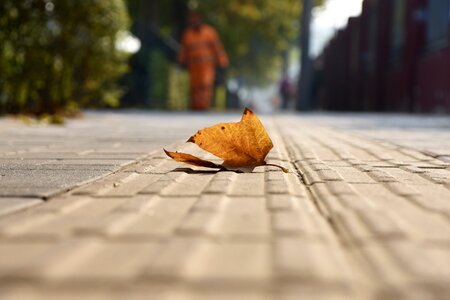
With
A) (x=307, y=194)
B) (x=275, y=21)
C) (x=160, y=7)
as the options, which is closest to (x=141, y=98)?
(x=160, y=7)

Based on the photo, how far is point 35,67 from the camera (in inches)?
354

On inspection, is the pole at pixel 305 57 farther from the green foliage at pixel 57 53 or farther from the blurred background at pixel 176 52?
the green foliage at pixel 57 53

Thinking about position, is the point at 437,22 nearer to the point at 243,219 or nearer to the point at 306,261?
the point at 243,219

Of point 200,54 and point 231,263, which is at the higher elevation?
point 200,54

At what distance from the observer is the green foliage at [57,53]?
8.63 meters

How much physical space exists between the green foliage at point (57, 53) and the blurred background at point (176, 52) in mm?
15

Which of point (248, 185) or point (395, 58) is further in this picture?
point (395, 58)

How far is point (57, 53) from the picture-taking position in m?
9.30

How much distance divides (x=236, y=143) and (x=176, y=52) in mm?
19318

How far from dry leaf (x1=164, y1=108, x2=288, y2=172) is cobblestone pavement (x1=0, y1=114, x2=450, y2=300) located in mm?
137

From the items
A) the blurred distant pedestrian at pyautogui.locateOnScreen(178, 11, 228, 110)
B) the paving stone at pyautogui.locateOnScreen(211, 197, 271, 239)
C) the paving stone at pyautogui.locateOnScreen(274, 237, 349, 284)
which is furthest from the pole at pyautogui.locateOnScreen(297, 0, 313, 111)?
the paving stone at pyautogui.locateOnScreen(274, 237, 349, 284)

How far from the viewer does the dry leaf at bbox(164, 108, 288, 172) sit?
2.60m

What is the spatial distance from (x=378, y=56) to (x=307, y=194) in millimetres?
16485

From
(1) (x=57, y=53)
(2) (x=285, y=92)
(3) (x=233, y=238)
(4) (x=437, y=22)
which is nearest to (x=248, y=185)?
(3) (x=233, y=238)
